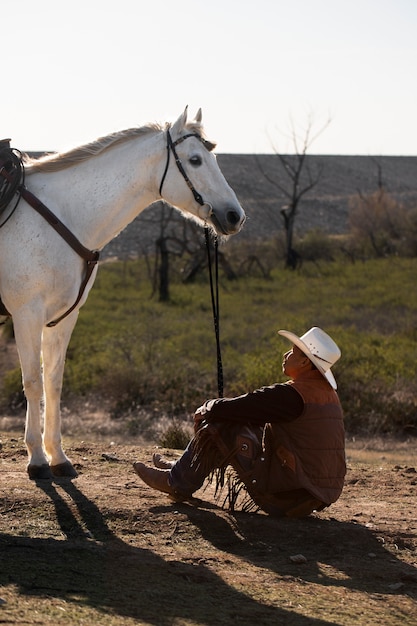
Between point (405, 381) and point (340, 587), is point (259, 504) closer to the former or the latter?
point (340, 587)

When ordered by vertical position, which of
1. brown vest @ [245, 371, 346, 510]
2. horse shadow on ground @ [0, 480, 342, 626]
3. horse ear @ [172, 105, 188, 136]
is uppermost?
horse ear @ [172, 105, 188, 136]

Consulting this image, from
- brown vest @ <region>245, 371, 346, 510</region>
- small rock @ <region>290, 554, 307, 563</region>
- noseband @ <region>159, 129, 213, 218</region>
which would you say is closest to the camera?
small rock @ <region>290, 554, 307, 563</region>

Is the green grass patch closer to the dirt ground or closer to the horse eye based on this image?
the dirt ground

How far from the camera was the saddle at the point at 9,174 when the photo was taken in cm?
667

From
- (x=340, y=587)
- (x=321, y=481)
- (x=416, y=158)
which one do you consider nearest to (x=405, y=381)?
(x=321, y=481)

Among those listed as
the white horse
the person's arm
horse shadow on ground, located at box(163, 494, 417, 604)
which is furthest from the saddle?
horse shadow on ground, located at box(163, 494, 417, 604)

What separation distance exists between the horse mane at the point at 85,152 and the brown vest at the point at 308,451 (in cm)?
230

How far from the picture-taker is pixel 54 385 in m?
7.32

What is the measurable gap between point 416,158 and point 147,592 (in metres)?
109

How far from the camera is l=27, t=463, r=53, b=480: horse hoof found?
7.01 m

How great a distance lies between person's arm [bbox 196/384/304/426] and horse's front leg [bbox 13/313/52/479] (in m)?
1.51

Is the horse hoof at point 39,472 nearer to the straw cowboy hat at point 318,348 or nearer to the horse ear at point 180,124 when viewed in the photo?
the straw cowboy hat at point 318,348

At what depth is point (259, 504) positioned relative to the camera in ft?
20.2

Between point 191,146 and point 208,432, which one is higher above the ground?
point 191,146
